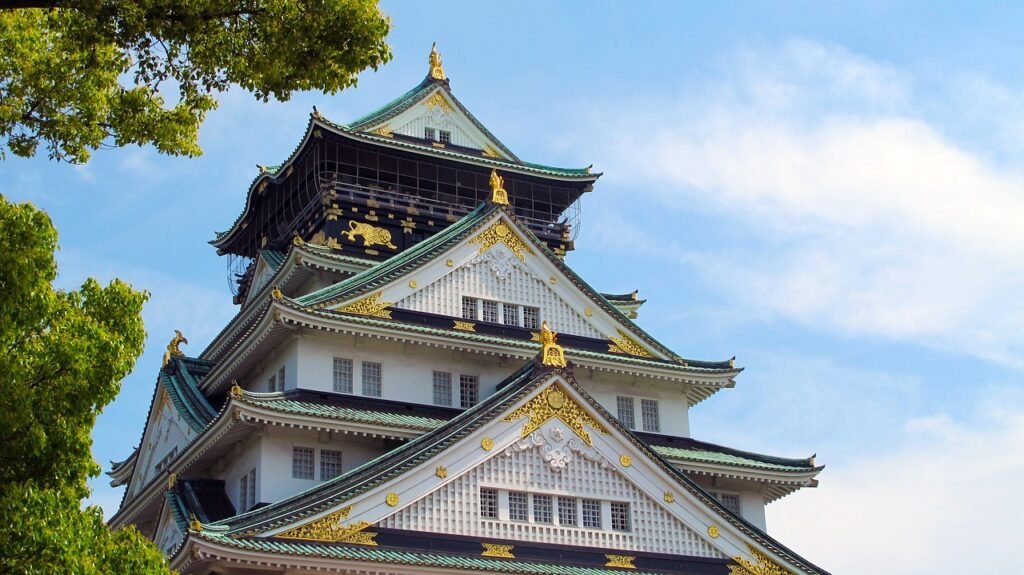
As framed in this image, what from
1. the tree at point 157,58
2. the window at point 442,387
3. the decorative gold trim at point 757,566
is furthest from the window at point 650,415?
the tree at point 157,58

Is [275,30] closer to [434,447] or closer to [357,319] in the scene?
[434,447]

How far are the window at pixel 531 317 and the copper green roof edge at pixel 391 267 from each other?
298 centimetres

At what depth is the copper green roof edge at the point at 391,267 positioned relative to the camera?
1345 inches

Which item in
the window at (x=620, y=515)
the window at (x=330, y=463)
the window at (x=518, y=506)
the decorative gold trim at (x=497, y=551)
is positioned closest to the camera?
the decorative gold trim at (x=497, y=551)

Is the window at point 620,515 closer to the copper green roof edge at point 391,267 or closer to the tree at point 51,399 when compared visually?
the copper green roof edge at point 391,267

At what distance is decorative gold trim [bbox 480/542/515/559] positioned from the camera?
29266 millimetres

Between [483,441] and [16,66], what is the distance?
15.5 metres

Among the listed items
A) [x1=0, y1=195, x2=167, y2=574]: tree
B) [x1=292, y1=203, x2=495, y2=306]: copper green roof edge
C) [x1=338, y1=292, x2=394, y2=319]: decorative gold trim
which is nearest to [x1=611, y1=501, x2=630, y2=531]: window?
[x1=338, y1=292, x2=394, y2=319]: decorative gold trim

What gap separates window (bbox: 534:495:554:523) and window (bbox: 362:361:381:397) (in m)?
6.19

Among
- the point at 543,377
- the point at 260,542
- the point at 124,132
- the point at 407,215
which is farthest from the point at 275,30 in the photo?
the point at 407,215

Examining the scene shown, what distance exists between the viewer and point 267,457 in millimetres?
31625

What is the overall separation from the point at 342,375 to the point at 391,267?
11.6 ft

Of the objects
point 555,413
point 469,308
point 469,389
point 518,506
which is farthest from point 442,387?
point 518,506

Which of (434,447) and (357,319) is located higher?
(357,319)
